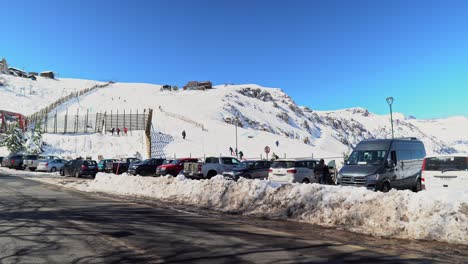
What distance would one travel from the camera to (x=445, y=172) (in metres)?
12.4

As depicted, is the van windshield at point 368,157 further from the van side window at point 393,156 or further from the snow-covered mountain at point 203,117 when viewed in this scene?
the snow-covered mountain at point 203,117

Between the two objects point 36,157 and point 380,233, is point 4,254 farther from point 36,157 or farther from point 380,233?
point 36,157

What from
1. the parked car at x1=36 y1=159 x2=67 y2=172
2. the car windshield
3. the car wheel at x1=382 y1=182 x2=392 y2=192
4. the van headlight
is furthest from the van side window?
the parked car at x1=36 y1=159 x2=67 y2=172

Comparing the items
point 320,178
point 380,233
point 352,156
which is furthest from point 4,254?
point 320,178

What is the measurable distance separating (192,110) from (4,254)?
94422 millimetres

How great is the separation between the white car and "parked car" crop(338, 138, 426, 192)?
6.84 feet

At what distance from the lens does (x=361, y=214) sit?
9.91 m

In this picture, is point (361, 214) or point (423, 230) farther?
point (361, 214)

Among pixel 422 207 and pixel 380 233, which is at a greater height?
pixel 422 207

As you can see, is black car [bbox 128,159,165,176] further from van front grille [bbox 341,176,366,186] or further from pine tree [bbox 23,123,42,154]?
pine tree [bbox 23,123,42,154]

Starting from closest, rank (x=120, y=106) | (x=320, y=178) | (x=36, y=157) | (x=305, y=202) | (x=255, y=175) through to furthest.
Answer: (x=305, y=202) < (x=320, y=178) < (x=255, y=175) < (x=36, y=157) < (x=120, y=106)

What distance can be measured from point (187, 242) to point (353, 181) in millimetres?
9040

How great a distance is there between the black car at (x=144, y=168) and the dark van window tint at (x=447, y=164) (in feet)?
73.7

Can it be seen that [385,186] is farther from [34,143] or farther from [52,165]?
[34,143]
